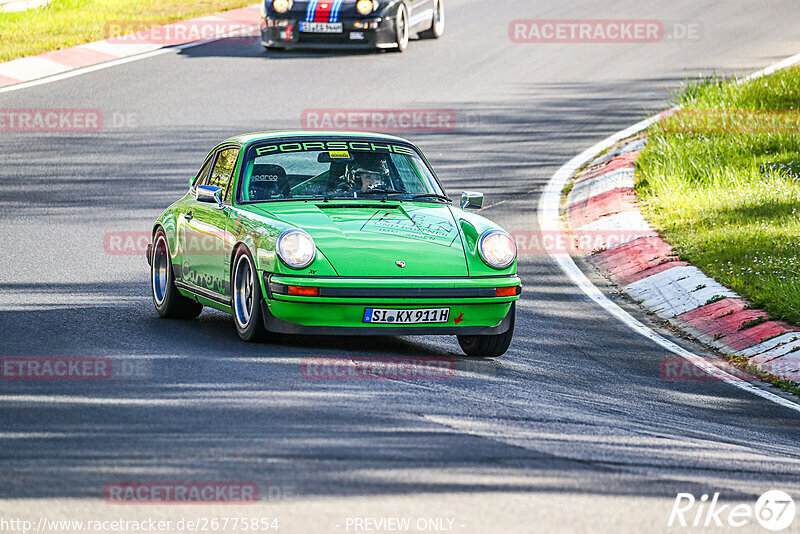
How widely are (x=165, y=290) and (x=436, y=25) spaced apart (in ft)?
48.7

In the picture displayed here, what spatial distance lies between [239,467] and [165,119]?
13268 mm

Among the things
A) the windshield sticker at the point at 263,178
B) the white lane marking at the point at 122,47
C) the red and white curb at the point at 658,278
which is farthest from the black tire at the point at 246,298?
the white lane marking at the point at 122,47

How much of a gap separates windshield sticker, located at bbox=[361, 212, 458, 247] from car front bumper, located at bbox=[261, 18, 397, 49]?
12.9m

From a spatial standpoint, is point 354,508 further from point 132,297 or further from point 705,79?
point 705,79

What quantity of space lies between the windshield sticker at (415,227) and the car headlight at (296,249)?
1.50 ft

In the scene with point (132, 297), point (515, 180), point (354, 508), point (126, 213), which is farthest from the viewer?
point (515, 180)

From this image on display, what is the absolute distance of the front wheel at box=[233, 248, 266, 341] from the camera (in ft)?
26.8

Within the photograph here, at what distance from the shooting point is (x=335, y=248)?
809 centimetres

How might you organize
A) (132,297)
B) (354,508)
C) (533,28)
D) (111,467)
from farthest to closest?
1. (533,28)
2. (132,297)
3. (111,467)
4. (354,508)

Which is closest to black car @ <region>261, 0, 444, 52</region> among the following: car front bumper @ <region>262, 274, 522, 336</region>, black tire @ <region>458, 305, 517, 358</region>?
black tire @ <region>458, 305, 517, 358</region>

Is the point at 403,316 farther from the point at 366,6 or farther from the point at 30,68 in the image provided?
the point at 30,68

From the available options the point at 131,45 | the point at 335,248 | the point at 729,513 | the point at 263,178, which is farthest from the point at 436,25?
the point at 729,513

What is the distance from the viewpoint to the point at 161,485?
17.4 feet

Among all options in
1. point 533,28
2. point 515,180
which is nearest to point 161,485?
point 515,180
